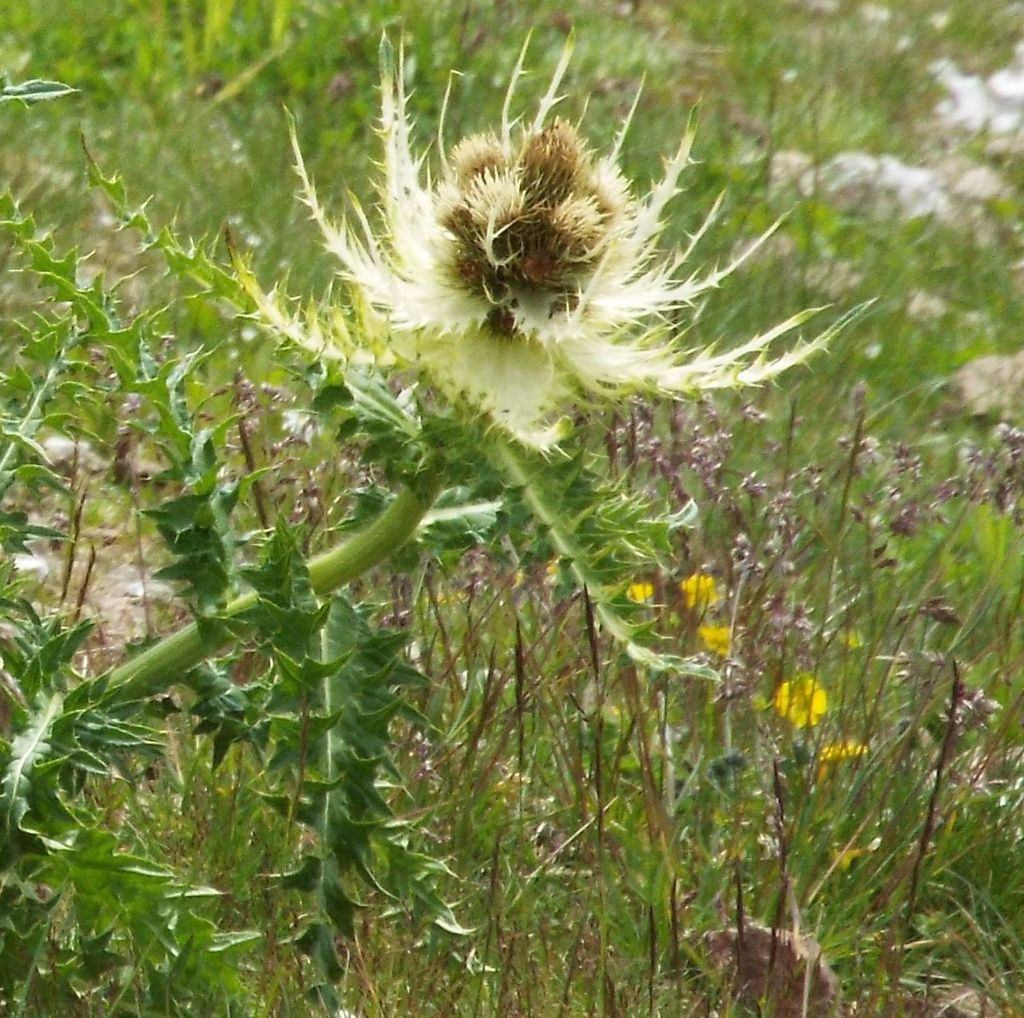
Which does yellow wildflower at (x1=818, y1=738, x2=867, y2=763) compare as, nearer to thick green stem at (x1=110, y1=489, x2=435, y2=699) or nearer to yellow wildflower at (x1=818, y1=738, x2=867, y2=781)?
yellow wildflower at (x1=818, y1=738, x2=867, y2=781)

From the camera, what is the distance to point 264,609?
202 centimetres

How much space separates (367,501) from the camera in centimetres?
225

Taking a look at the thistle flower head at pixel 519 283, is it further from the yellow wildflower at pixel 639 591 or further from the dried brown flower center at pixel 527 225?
the yellow wildflower at pixel 639 591

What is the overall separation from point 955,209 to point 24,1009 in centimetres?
512

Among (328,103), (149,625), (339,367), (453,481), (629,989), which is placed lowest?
(629,989)

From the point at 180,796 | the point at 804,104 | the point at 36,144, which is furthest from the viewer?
the point at 804,104

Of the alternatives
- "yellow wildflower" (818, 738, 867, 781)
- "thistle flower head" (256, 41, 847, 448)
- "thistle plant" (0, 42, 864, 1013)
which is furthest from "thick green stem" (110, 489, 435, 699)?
"yellow wildflower" (818, 738, 867, 781)

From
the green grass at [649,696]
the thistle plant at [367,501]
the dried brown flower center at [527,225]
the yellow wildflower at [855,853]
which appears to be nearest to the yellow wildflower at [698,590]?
the green grass at [649,696]

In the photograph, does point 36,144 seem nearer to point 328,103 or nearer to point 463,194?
point 328,103

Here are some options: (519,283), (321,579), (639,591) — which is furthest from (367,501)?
(639,591)

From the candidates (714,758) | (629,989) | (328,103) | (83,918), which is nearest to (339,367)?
(83,918)

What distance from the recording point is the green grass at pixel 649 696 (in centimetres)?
230

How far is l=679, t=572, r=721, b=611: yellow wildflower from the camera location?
116 inches

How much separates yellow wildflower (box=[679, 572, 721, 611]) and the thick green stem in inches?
34.0
